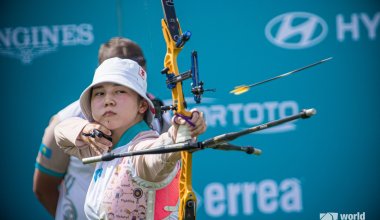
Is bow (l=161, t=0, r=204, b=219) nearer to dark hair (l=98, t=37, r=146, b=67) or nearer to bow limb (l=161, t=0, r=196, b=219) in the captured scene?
bow limb (l=161, t=0, r=196, b=219)

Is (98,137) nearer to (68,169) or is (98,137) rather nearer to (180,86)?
(180,86)

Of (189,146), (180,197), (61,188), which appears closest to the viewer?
Answer: (189,146)

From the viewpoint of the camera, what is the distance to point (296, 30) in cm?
390

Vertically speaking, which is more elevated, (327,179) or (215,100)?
(215,100)

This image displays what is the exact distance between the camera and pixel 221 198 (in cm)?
389

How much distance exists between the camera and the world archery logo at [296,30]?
12.8 feet

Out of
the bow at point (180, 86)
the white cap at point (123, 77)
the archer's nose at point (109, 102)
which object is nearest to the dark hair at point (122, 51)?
the white cap at point (123, 77)

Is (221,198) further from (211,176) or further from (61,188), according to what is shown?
(61,188)

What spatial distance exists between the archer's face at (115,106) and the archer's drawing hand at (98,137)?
0.03 metres

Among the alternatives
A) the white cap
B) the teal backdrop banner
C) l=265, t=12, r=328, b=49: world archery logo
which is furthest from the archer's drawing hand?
l=265, t=12, r=328, b=49: world archery logo

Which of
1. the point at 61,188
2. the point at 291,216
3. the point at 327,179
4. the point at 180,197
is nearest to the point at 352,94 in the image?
the point at 327,179

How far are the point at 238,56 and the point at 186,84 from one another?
1.21 ft

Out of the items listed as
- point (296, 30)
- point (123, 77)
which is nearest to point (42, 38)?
point (296, 30)

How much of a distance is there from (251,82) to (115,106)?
167 cm
